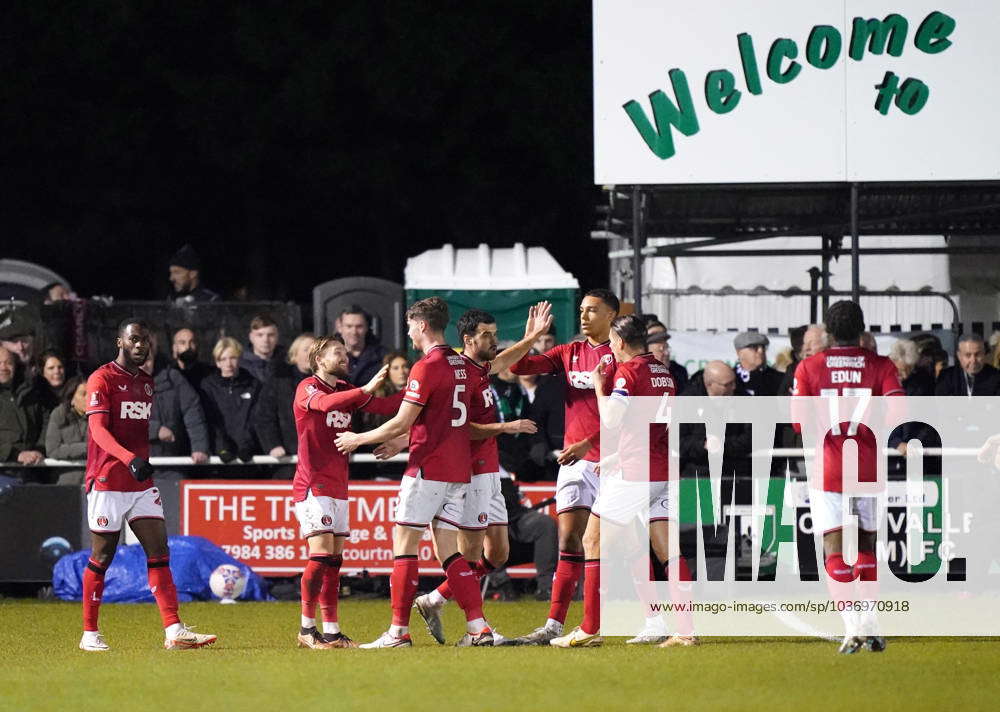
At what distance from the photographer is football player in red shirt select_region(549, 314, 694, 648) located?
469 inches

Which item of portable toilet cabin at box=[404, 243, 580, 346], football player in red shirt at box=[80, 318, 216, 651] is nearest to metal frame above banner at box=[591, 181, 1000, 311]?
portable toilet cabin at box=[404, 243, 580, 346]

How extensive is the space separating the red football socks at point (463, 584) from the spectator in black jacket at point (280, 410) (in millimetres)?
5099

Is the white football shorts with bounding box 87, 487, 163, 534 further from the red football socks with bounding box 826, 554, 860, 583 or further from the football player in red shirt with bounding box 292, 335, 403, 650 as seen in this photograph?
the red football socks with bounding box 826, 554, 860, 583

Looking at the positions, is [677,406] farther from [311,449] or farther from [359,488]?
[311,449]

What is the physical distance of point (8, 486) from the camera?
55.7 feet

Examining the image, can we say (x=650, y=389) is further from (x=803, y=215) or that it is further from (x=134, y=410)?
(x=803, y=215)

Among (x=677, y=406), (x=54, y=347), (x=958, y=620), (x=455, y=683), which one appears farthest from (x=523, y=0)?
(x=455, y=683)

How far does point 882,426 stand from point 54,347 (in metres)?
9.86

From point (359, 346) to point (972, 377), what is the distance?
5636 millimetres

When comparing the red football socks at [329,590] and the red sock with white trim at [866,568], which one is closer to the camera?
the red sock with white trim at [866,568]

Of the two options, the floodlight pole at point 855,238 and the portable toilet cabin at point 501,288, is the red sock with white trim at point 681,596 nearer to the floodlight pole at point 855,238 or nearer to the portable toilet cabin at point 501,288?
the floodlight pole at point 855,238

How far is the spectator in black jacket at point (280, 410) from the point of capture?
1688 cm

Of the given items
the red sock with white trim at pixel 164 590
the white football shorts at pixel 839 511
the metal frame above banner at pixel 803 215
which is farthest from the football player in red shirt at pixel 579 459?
the metal frame above banner at pixel 803 215

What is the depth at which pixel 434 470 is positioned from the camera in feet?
39.3
